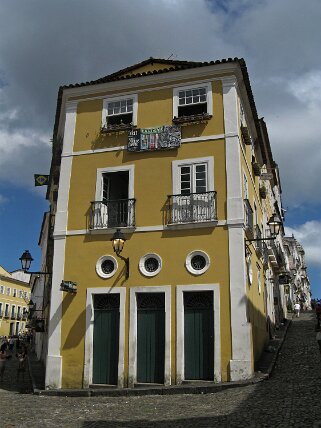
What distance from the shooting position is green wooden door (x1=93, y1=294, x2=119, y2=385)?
13398mm

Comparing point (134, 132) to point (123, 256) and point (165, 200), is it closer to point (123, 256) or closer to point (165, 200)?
point (165, 200)

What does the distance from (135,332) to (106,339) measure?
0.94 m

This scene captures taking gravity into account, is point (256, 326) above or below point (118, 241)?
below

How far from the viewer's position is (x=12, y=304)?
2736 inches

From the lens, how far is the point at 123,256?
13.9 m

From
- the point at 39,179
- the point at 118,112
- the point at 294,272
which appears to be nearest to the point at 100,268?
the point at 118,112

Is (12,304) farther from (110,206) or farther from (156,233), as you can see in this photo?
(156,233)

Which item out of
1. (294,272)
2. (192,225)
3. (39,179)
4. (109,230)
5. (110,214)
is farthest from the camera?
Result: (294,272)

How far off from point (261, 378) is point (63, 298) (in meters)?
6.05

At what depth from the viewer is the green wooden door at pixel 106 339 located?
13398mm

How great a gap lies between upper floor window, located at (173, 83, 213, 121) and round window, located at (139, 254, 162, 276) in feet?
14.2

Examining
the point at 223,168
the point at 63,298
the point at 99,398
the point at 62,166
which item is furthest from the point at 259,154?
the point at 99,398

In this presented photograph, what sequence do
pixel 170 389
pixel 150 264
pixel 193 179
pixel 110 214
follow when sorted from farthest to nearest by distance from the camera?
pixel 110 214
pixel 193 179
pixel 150 264
pixel 170 389

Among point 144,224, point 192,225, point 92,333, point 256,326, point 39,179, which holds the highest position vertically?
point 39,179
